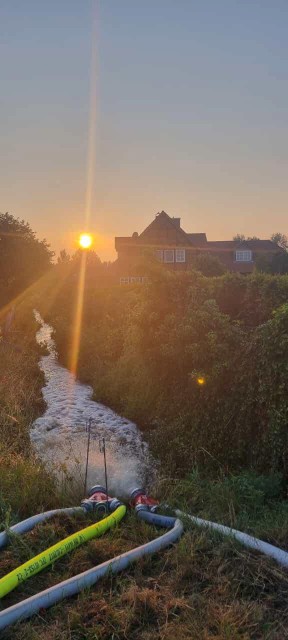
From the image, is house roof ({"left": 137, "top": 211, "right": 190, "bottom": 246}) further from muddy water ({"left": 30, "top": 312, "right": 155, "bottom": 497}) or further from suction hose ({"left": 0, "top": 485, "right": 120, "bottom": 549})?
suction hose ({"left": 0, "top": 485, "right": 120, "bottom": 549})

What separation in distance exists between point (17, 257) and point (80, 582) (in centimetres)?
2148

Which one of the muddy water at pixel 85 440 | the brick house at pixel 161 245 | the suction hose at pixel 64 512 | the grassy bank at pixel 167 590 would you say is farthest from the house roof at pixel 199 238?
the grassy bank at pixel 167 590

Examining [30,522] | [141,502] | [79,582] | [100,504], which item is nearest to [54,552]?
[79,582]

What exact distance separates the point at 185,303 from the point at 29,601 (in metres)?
8.54

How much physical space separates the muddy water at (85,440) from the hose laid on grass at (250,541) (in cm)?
153

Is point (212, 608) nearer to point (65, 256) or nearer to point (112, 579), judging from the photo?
point (112, 579)

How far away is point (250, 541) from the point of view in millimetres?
3879

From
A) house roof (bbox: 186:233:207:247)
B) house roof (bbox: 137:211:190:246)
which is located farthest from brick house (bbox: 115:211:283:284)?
house roof (bbox: 186:233:207:247)

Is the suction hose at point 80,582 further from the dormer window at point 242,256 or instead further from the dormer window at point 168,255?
the dormer window at point 242,256

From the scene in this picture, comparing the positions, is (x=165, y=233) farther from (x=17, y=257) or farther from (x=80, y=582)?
(x=80, y=582)

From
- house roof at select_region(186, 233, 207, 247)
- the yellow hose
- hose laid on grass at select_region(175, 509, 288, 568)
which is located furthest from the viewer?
house roof at select_region(186, 233, 207, 247)

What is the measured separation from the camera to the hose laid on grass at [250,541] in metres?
3.69

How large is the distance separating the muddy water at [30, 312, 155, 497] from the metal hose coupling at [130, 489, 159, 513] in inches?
20.8

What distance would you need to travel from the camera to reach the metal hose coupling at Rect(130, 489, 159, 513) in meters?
4.62
